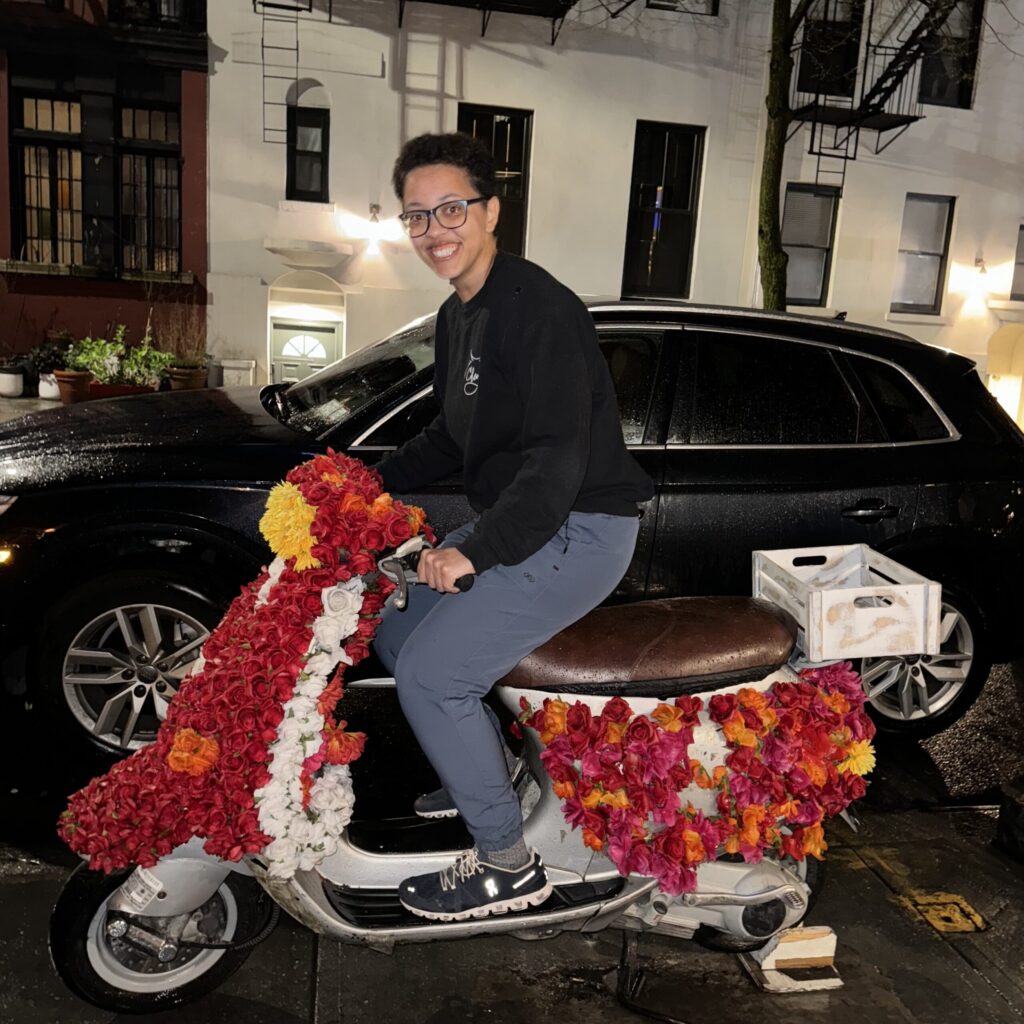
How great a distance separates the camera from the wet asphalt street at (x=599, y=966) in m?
2.85

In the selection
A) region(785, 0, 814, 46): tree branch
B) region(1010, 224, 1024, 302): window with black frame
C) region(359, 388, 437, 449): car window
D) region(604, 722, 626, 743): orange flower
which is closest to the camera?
region(604, 722, 626, 743): orange flower

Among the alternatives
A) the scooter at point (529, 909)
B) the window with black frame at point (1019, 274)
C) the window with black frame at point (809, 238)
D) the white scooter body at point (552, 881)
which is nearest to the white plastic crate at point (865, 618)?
the scooter at point (529, 909)

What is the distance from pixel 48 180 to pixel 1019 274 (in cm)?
1547

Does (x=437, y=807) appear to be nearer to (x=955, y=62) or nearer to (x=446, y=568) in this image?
(x=446, y=568)

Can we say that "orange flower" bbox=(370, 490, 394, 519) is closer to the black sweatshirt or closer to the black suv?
the black sweatshirt

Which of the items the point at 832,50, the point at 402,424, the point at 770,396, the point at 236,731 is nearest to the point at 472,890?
the point at 236,731

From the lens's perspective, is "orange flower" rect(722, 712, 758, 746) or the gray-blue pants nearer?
the gray-blue pants

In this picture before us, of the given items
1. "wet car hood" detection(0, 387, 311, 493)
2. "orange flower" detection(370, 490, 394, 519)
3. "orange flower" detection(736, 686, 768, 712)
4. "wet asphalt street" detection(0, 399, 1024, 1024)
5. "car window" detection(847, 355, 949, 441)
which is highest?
"car window" detection(847, 355, 949, 441)

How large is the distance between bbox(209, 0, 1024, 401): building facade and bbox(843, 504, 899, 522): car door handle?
1109 centimetres

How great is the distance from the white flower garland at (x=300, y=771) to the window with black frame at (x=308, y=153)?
1314 centimetres

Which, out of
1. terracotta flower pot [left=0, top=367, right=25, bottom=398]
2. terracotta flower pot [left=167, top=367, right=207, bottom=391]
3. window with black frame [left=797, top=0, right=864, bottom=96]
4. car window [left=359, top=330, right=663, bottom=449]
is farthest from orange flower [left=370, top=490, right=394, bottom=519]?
window with black frame [left=797, top=0, right=864, bottom=96]

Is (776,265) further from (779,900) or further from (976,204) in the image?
(779,900)

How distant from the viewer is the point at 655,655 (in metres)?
2.66

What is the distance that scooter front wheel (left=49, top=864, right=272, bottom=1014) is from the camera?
2539 millimetres
